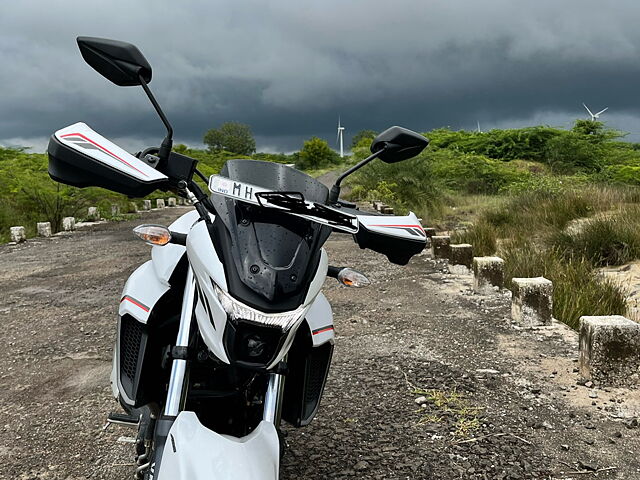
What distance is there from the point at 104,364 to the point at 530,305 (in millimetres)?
3180

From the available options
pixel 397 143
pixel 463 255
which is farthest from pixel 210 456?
pixel 463 255

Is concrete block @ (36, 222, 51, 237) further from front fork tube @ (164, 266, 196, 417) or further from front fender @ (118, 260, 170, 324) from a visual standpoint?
front fork tube @ (164, 266, 196, 417)

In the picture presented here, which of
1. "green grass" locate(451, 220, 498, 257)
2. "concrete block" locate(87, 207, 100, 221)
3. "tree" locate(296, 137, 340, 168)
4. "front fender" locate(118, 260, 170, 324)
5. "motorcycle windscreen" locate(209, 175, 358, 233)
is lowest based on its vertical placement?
"green grass" locate(451, 220, 498, 257)

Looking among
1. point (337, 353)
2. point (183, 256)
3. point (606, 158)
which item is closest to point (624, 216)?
point (337, 353)

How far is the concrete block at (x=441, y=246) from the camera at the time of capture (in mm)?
7285

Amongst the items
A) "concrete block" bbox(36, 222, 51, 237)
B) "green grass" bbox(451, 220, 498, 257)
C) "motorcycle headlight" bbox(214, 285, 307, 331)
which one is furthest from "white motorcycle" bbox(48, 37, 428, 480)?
"concrete block" bbox(36, 222, 51, 237)

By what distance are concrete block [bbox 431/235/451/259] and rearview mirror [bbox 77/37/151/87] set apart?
6127 mm

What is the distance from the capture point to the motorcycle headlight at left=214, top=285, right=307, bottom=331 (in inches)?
49.9

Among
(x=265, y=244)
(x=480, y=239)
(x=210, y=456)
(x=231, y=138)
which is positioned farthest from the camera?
(x=231, y=138)

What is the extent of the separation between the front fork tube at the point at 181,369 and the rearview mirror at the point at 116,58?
573 mm

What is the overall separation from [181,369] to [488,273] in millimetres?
4378

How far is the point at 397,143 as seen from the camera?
5.55ft

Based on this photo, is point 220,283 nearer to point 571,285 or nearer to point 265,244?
point 265,244

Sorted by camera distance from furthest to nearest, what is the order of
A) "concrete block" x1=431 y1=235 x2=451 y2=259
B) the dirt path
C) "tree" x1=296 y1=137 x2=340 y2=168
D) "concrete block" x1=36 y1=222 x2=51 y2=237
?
"tree" x1=296 y1=137 x2=340 y2=168
"concrete block" x1=36 y1=222 x2=51 y2=237
"concrete block" x1=431 y1=235 x2=451 y2=259
the dirt path
